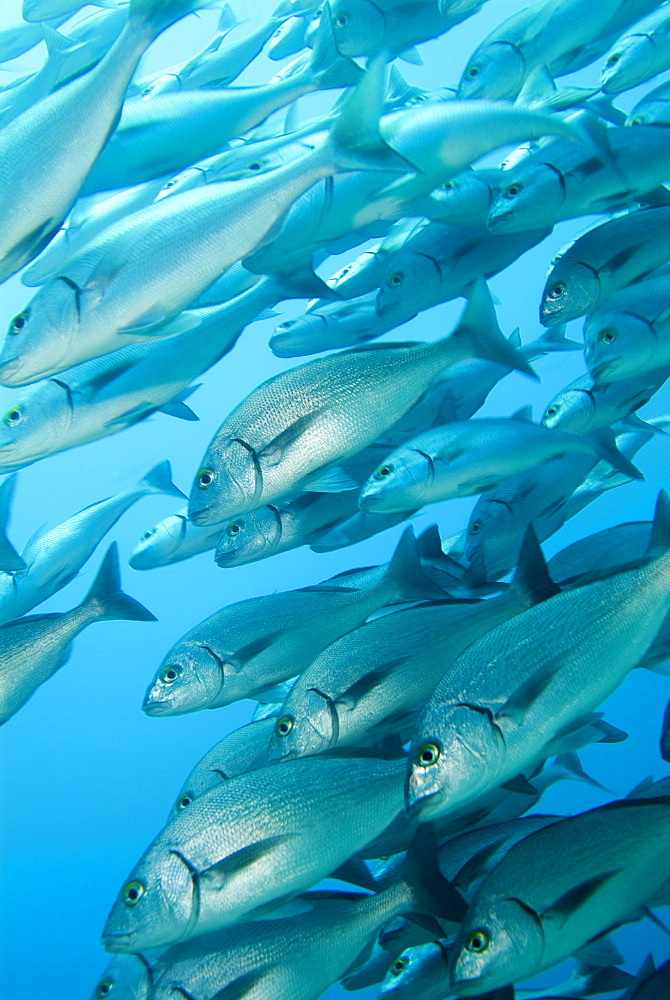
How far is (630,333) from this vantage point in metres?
2.51

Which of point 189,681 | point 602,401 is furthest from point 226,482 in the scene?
point 602,401

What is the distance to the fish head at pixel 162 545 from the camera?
370cm

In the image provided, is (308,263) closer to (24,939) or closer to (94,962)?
(94,962)

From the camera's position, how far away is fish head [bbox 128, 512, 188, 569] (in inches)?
146

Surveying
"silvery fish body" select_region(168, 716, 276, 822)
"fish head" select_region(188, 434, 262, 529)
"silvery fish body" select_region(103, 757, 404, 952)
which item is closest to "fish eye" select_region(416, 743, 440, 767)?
"silvery fish body" select_region(103, 757, 404, 952)

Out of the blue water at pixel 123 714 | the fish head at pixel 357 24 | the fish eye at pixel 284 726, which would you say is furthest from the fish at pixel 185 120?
the blue water at pixel 123 714

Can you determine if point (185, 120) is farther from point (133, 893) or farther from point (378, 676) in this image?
point (133, 893)

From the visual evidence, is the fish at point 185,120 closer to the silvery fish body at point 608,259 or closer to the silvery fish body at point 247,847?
the silvery fish body at point 608,259

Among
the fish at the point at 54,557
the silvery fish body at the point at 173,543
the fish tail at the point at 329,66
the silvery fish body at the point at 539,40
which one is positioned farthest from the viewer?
the silvery fish body at the point at 173,543

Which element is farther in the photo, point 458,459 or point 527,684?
point 458,459

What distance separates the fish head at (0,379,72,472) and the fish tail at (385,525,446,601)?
4.22ft

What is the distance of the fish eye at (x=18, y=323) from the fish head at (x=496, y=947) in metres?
2.12

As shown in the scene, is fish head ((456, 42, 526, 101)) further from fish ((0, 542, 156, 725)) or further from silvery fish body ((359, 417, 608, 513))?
fish ((0, 542, 156, 725))

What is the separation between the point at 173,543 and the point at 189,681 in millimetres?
1172
